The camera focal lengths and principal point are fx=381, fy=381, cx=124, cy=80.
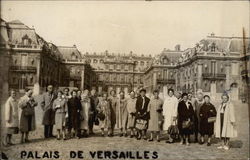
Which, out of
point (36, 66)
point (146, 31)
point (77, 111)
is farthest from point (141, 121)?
point (36, 66)

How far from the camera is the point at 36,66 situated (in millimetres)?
4160

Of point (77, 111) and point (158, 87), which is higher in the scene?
point (158, 87)

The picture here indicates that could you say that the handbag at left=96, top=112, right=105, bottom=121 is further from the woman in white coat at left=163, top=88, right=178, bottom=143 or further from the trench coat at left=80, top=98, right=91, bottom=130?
the woman in white coat at left=163, top=88, right=178, bottom=143

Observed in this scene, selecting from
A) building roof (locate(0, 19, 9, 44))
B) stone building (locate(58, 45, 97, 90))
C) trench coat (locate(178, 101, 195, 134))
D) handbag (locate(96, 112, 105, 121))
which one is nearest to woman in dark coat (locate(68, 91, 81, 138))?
stone building (locate(58, 45, 97, 90))

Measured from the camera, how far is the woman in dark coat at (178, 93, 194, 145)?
13.6 feet

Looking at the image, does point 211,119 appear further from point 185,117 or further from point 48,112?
point 48,112

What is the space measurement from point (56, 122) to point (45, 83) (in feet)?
1.45

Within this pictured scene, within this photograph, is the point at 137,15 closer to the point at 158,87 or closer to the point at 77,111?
the point at 158,87

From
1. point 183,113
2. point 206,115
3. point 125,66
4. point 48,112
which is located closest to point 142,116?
point 183,113

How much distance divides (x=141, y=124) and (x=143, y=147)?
0.28 metres

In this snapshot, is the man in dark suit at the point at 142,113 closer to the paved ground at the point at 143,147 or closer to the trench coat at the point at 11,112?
the paved ground at the point at 143,147

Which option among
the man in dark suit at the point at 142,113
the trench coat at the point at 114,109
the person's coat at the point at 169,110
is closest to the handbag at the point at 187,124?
the person's coat at the point at 169,110

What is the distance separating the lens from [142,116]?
423 cm

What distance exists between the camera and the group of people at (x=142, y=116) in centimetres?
409
